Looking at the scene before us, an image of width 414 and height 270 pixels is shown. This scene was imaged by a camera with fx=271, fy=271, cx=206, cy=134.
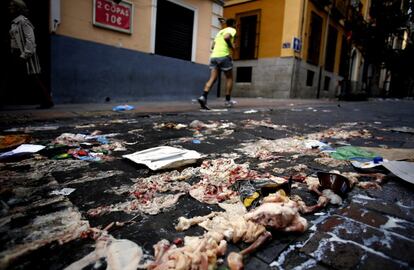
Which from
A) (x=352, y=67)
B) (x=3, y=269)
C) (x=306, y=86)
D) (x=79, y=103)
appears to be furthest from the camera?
(x=352, y=67)

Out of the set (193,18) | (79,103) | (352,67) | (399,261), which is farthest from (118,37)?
(352,67)

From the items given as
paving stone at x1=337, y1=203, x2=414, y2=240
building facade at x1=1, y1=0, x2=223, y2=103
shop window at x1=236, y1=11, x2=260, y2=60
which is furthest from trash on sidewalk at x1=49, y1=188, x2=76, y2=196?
shop window at x1=236, y1=11, x2=260, y2=60

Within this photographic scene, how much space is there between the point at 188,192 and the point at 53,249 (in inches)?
24.9

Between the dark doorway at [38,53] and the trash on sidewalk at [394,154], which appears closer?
the trash on sidewalk at [394,154]

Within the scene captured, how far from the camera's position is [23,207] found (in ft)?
3.72

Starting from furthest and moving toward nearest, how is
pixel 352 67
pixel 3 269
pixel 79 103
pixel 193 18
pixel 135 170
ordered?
pixel 352 67 < pixel 193 18 < pixel 79 103 < pixel 135 170 < pixel 3 269

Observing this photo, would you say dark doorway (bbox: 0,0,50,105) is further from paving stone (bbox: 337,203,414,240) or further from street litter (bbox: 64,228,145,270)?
paving stone (bbox: 337,203,414,240)

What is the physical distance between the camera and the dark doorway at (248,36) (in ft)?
44.3

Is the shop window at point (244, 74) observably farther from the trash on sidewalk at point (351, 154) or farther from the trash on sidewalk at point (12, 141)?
the trash on sidewalk at point (12, 141)

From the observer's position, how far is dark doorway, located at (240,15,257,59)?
44.3 feet

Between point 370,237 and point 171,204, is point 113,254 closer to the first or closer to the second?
point 171,204

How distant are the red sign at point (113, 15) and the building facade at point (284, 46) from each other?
7766 millimetres

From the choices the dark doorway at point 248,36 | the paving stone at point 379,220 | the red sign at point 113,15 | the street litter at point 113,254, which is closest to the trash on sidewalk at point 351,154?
the paving stone at point 379,220

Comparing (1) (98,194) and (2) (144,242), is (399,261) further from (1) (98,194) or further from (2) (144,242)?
(1) (98,194)
